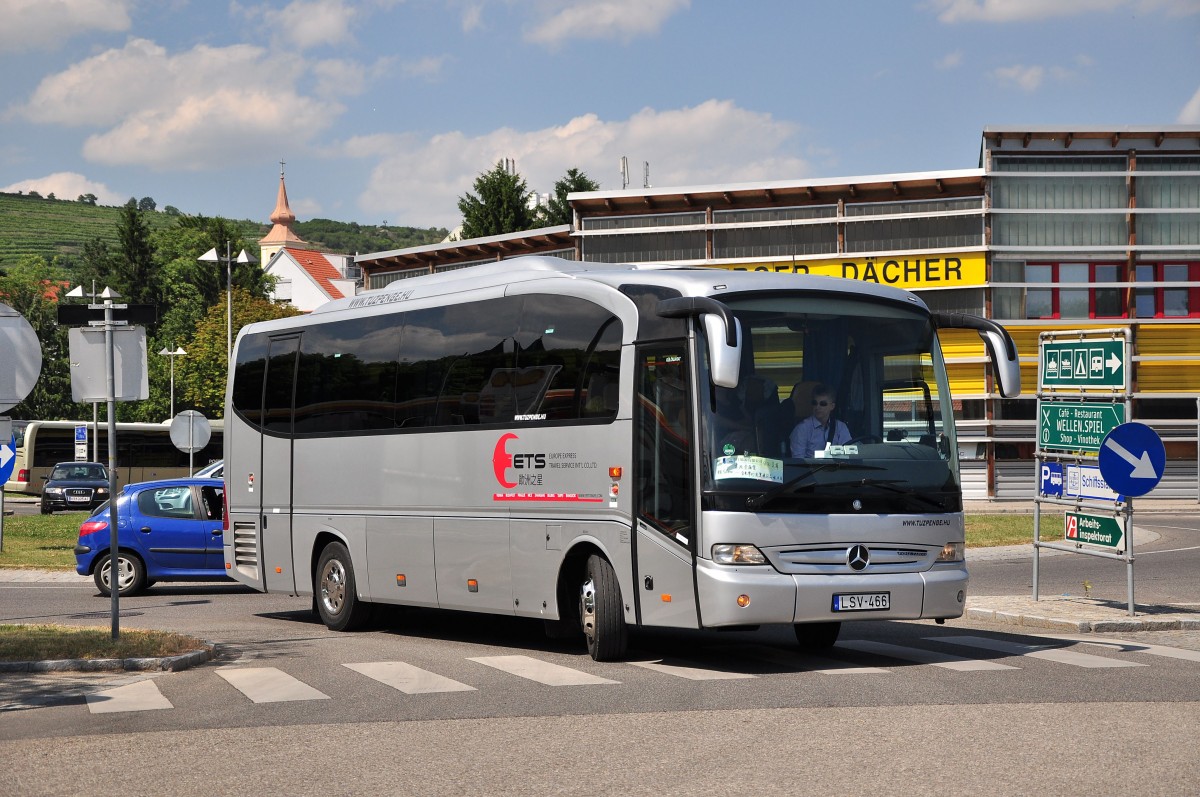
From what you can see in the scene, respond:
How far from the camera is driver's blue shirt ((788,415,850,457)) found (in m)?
11.5

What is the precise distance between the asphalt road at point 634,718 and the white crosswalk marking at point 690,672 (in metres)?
0.03

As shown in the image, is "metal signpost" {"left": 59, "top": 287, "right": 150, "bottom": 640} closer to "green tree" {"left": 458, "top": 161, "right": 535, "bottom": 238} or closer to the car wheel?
the car wheel

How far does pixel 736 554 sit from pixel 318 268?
15354 cm

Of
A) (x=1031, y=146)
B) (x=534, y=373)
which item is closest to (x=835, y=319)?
(x=534, y=373)

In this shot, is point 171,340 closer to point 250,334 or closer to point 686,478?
point 250,334

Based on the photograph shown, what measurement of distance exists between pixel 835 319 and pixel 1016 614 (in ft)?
16.9

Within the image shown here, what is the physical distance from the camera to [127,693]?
34.8 feet

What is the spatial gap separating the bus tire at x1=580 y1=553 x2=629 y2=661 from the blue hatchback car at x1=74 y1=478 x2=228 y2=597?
382 inches

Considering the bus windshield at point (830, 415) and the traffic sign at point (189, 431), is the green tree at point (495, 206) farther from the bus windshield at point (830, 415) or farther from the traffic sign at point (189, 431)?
the bus windshield at point (830, 415)

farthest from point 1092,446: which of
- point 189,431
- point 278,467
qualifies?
point 189,431

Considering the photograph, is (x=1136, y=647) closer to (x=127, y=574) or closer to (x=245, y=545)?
(x=245, y=545)

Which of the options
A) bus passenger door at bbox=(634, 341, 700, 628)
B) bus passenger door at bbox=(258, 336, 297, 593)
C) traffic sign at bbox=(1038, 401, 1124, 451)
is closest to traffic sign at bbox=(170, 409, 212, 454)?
bus passenger door at bbox=(258, 336, 297, 593)

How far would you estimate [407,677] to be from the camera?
11344mm

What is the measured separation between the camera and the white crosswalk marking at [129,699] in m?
9.86
